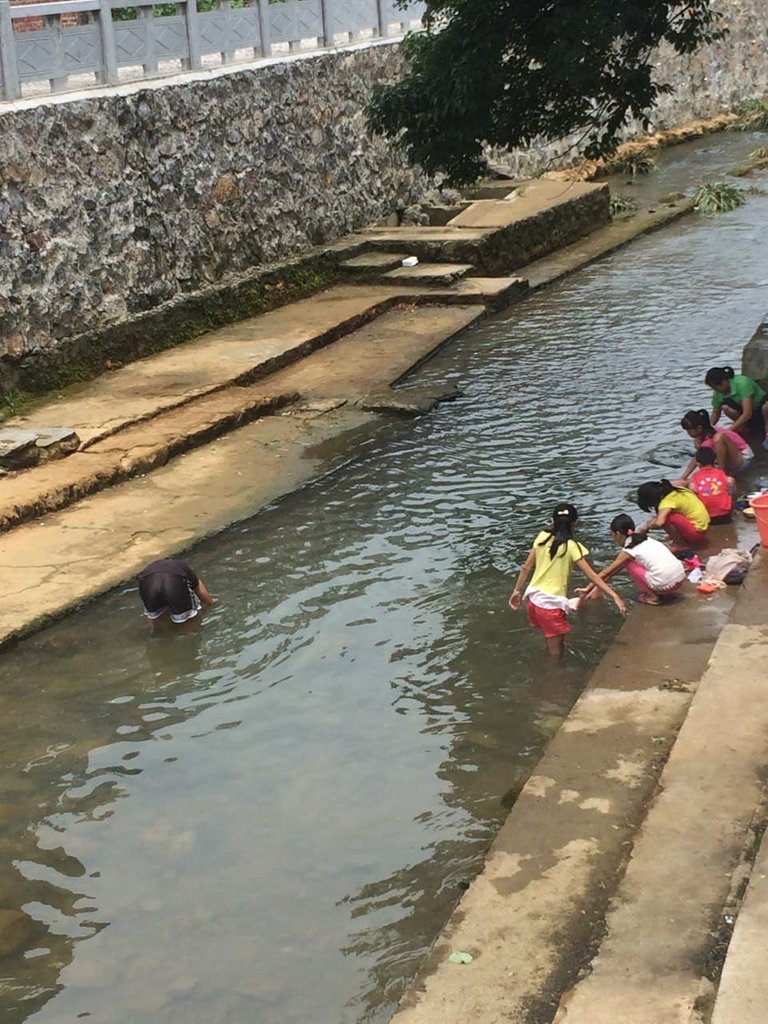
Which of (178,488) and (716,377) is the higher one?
(716,377)

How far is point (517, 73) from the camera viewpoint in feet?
40.3

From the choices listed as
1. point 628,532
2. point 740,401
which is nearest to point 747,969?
point 628,532

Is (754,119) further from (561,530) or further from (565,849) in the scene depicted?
(565,849)

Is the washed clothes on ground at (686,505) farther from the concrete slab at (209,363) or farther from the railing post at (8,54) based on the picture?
the railing post at (8,54)

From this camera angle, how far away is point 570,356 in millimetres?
15562

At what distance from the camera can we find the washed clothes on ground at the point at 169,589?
9164mm

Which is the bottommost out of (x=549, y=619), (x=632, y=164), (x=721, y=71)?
(x=549, y=619)

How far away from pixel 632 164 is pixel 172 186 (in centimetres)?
1399

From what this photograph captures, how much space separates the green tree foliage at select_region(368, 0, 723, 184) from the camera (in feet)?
37.6

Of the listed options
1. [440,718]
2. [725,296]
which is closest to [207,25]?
[725,296]

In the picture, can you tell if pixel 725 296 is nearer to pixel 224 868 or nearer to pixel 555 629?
pixel 555 629

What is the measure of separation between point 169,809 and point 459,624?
104 inches

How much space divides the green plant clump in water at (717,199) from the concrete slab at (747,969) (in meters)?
19.7

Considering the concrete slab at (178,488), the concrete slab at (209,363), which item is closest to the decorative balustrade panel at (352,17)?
the concrete slab at (209,363)
